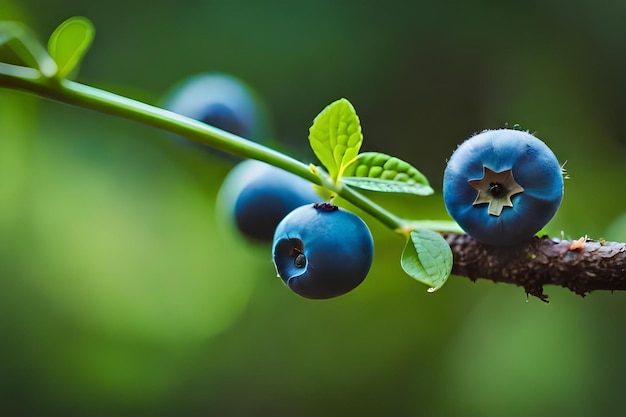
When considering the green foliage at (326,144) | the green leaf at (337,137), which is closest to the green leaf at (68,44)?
the green foliage at (326,144)

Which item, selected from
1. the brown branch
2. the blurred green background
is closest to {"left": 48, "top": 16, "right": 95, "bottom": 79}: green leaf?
the brown branch

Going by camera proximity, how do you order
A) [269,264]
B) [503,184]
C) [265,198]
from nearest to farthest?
[503,184], [265,198], [269,264]

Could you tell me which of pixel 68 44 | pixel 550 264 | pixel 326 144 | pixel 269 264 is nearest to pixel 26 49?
pixel 68 44

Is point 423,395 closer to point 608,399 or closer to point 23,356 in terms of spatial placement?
point 608,399

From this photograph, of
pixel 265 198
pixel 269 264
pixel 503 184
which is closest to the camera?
pixel 503 184

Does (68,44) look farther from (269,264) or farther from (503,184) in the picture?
(269,264)

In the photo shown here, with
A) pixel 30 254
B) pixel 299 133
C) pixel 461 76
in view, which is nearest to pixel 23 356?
pixel 30 254
